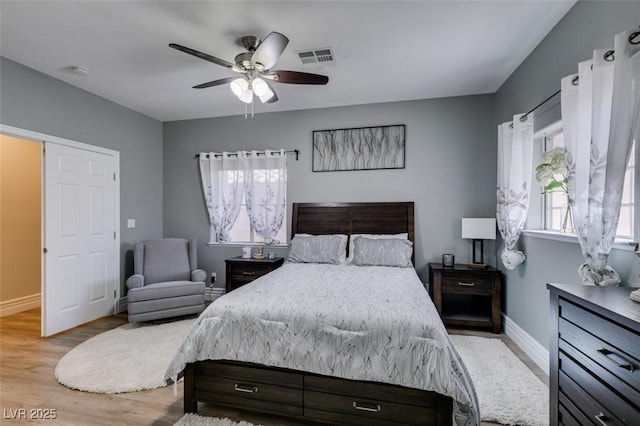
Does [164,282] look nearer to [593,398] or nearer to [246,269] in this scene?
[246,269]

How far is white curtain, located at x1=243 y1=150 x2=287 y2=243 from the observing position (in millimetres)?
4293

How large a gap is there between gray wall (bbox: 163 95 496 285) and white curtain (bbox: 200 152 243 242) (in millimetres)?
212

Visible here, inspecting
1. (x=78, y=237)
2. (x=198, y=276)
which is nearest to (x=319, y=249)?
(x=198, y=276)

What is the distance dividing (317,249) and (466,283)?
5.84ft

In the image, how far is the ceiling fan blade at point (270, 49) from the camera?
1981mm

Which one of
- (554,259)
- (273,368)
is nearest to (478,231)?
(554,259)

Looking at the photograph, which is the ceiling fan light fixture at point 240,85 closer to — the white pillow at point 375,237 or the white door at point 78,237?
the white pillow at point 375,237

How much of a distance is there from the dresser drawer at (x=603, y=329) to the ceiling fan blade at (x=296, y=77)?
7.34 ft

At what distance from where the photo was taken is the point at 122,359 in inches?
105

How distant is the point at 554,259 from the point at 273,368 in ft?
7.73

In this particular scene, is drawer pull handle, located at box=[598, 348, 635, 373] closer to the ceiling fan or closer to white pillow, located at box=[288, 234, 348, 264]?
the ceiling fan

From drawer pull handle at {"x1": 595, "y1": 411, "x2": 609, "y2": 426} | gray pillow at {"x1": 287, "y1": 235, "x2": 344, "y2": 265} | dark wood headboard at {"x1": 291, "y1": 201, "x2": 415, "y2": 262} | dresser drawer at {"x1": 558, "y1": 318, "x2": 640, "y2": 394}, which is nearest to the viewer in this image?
dresser drawer at {"x1": 558, "y1": 318, "x2": 640, "y2": 394}

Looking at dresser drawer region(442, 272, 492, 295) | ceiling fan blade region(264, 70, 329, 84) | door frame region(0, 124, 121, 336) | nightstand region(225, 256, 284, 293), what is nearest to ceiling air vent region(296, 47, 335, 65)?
ceiling fan blade region(264, 70, 329, 84)

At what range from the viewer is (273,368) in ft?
5.99
